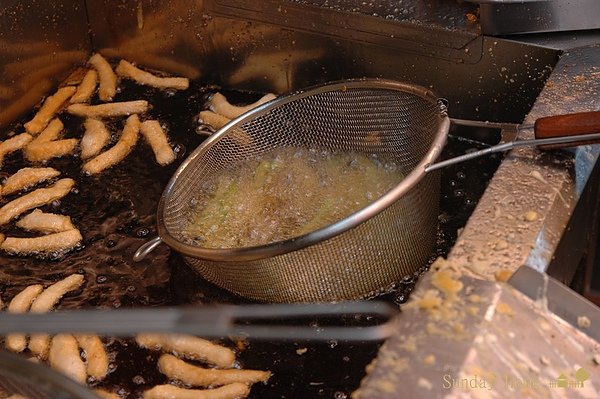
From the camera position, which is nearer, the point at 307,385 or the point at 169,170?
the point at 307,385

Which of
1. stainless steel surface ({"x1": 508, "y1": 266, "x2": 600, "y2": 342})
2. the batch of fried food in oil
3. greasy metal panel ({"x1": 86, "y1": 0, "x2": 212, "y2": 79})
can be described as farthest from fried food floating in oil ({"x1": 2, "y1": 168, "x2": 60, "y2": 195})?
stainless steel surface ({"x1": 508, "y1": 266, "x2": 600, "y2": 342})

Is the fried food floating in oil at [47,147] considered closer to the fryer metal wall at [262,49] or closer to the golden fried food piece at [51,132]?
the golden fried food piece at [51,132]

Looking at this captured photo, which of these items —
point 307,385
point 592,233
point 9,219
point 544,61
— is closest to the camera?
point 307,385

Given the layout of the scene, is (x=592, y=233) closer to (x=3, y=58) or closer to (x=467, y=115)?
(x=467, y=115)

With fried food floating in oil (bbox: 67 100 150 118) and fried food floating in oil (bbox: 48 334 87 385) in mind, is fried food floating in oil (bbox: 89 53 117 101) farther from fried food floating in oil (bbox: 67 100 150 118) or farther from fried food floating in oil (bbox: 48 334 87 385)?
fried food floating in oil (bbox: 48 334 87 385)

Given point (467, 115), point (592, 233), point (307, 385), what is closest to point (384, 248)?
point (307, 385)
